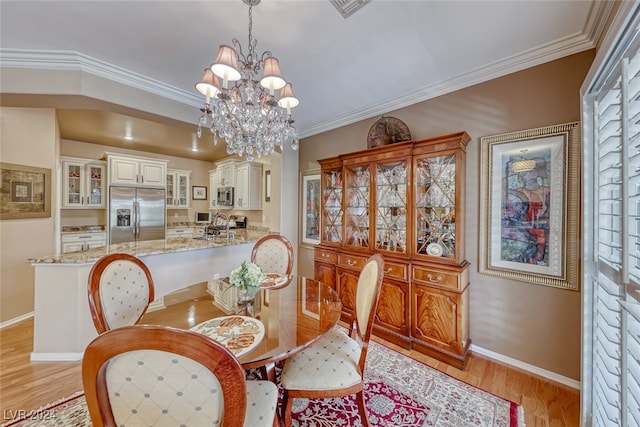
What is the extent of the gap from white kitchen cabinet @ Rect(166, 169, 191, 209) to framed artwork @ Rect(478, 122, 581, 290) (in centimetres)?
624

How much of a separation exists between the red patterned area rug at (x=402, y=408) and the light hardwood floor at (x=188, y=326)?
11 cm

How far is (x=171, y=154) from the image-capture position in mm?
5926

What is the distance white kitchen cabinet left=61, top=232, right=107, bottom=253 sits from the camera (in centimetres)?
432

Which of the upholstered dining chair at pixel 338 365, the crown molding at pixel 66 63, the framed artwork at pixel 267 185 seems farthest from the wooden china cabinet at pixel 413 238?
the framed artwork at pixel 267 185

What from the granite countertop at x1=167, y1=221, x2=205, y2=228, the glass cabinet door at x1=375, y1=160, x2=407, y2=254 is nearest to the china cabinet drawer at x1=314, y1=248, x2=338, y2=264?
the glass cabinet door at x1=375, y1=160, x2=407, y2=254

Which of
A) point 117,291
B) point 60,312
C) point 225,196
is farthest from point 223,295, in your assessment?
point 225,196

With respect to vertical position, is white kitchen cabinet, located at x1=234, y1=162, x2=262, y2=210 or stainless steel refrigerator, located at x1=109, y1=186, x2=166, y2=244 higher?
white kitchen cabinet, located at x1=234, y1=162, x2=262, y2=210

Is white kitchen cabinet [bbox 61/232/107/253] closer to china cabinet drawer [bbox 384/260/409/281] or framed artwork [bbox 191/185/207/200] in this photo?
framed artwork [bbox 191/185/207/200]

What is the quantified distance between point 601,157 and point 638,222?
1.64 ft

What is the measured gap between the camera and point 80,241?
14.7 feet

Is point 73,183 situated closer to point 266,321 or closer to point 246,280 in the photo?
point 246,280

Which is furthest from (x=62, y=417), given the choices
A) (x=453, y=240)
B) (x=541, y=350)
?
(x=541, y=350)

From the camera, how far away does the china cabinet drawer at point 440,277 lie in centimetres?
218

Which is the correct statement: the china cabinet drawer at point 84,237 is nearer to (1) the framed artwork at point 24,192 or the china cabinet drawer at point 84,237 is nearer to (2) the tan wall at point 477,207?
(1) the framed artwork at point 24,192
